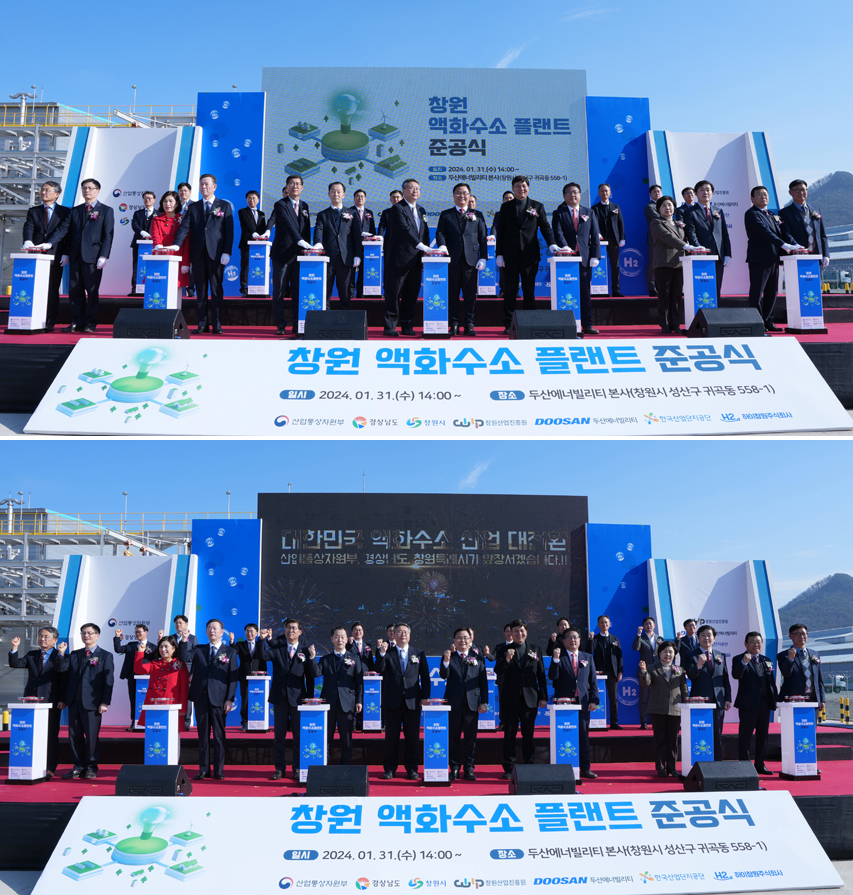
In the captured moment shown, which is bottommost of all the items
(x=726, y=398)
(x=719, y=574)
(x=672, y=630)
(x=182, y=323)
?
(x=672, y=630)

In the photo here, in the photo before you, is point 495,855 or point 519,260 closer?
point 495,855

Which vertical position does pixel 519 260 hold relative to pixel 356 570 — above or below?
above

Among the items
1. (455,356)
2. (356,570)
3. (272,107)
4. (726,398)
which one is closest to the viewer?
(726,398)

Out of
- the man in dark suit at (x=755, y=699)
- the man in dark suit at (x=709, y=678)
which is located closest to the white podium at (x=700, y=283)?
the man in dark suit at (x=709, y=678)

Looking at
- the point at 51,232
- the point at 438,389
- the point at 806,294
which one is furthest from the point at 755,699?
the point at 51,232

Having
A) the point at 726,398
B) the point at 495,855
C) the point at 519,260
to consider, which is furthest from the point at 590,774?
the point at 519,260

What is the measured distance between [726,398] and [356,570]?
7.62 m

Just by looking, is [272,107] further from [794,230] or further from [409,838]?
[409,838]

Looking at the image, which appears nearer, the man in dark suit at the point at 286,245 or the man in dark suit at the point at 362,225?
the man in dark suit at the point at 286,245

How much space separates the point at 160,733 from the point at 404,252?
13.7 ft

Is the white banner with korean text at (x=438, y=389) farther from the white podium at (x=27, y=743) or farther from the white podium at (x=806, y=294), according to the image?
the white podium at (x=27, y=743)

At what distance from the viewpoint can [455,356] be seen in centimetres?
612

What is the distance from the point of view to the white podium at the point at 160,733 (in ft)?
20.1

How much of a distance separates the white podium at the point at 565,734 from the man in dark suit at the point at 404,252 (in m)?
3.20
